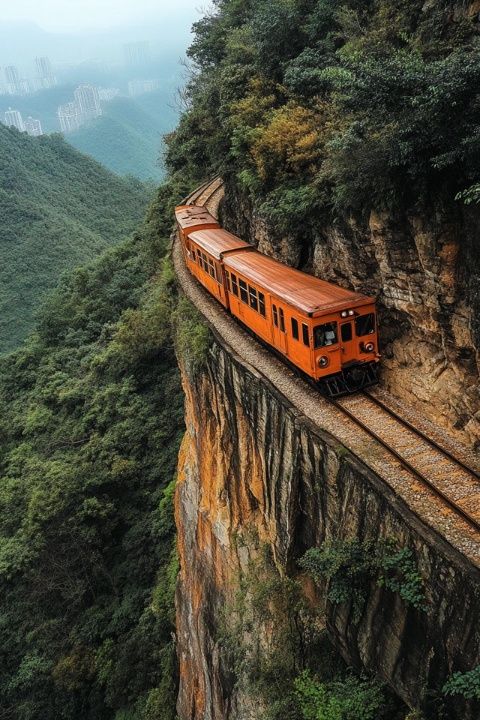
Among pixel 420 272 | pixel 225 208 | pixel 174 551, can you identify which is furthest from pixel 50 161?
pixel 420 272

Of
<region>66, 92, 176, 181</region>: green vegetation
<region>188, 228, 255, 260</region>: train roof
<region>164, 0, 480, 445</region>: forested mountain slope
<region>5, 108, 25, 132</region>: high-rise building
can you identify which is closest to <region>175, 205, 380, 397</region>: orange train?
<region>164, 0, 480, 445</region>: forested mountain slope

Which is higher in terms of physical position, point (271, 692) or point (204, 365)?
point (204, 365)

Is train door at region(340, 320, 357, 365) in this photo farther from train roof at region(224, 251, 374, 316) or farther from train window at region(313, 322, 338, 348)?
train roof at region(224, 251, 374, 316)

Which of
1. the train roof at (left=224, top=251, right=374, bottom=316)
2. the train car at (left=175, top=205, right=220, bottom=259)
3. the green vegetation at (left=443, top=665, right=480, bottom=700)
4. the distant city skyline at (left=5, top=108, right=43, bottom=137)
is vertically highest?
the distant city skyline at (left=5, top=108, right=43, bottom=137)

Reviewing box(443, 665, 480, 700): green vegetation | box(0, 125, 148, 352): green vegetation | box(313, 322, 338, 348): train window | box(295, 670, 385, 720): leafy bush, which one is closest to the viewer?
box(443, 665, 480, 700): green vegetation

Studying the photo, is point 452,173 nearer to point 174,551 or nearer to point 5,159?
point 174,551

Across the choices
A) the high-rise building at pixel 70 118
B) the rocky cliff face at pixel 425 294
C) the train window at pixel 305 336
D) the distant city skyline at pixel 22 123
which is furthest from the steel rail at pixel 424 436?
the high-rise building at pixel 70 118
